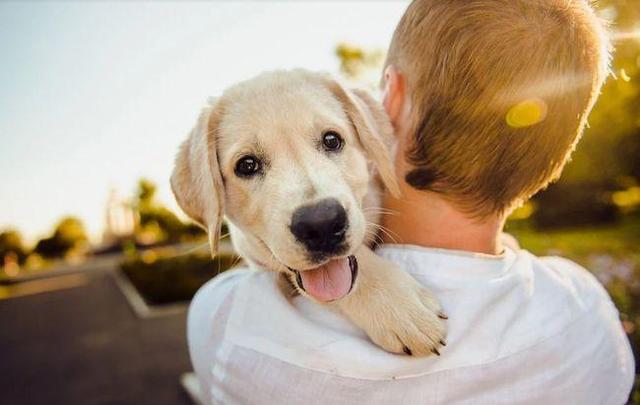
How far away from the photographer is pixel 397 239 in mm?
2588

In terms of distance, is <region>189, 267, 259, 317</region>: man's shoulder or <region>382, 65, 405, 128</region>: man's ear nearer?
<region>189, 267, 259, 317</region>: man's shoulder

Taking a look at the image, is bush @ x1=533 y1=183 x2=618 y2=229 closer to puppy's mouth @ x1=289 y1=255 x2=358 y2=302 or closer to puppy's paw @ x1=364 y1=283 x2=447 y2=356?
puppy's mouth @ x1=289 y1=255 x2=358 y2=302

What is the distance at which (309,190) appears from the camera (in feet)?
8.13

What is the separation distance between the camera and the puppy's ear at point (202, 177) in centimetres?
283

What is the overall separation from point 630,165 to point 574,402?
849 inches

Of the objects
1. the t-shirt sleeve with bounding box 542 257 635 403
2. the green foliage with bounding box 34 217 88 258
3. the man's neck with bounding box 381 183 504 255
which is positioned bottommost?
the green foliage with bounding box 34 217 88 258

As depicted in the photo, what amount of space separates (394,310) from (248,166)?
1.17 m

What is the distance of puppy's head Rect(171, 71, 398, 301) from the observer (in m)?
2.35

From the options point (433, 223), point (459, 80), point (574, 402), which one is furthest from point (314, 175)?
point (574, 402)

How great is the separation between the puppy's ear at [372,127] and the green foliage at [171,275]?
9902 millimetres

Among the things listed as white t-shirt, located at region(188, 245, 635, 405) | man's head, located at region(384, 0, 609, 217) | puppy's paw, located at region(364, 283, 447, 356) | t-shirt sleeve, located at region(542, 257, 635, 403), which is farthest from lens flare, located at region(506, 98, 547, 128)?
puppy's paw, located at region(364, 283, 447, 356)

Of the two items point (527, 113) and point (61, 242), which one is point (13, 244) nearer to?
point (61, 242)

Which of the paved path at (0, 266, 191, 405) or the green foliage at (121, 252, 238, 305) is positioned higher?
the paved path at (0, 266, 191, 405)

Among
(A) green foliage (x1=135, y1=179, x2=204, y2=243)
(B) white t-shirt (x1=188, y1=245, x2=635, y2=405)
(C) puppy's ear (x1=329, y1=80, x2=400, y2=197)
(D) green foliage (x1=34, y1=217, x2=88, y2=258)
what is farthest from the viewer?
(D) green foliage (x1=34, y1=217, x2=88, y2=258)
